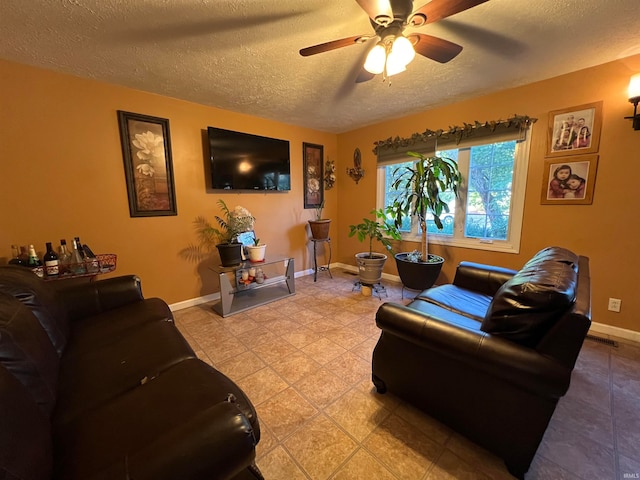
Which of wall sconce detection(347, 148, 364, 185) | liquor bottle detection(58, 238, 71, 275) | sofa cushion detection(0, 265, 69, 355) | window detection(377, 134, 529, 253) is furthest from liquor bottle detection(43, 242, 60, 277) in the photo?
window detection(377, 134, 529, 253)

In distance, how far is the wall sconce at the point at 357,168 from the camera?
403cm

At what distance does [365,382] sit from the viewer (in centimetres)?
177

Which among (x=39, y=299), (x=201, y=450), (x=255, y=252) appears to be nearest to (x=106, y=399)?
(x=201, y=450)

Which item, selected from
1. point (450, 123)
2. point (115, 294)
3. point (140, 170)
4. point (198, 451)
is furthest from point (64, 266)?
point (450, 123)

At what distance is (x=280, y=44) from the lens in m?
1.83

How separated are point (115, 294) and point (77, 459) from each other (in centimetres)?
128

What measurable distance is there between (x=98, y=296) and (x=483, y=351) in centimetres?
229

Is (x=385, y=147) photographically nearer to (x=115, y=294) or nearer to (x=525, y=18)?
(x=525, y=18)

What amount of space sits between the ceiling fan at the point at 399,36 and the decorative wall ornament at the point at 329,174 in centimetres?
266

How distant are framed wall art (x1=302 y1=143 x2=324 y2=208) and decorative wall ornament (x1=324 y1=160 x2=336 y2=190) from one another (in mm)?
70

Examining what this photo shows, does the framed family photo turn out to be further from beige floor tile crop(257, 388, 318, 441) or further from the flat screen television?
beige floor tile crop(257, 388, 318, 441)

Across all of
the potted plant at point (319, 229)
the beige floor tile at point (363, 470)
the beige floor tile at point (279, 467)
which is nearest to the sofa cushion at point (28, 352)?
the beige floor tile at point (279, 467)

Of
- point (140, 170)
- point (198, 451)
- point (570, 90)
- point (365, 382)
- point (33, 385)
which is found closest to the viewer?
point (198, 451)

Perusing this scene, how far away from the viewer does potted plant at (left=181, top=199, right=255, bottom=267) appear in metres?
2.80
